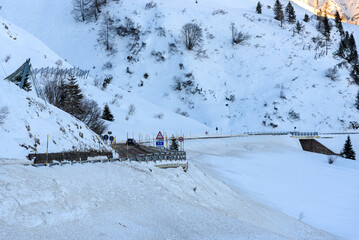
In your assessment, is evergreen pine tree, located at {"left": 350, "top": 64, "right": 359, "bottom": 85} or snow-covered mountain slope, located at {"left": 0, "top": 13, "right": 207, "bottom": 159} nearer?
snow-covered mountain slope, located at {"left": 0, "top": 13, "right": 207, "bottom": 159}

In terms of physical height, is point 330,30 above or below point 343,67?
above

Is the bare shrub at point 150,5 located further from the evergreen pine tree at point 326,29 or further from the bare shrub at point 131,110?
the evergreen pine tree at point 326,29

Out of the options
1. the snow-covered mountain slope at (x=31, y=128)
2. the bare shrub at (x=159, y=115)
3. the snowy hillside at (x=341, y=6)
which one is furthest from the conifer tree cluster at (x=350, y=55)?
the snowy hillside at (x=341, y=6)

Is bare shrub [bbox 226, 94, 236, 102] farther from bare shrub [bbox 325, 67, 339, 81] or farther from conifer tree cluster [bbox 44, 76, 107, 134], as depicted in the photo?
conifer tree cluster [bbox 44, 76, 107, 134]

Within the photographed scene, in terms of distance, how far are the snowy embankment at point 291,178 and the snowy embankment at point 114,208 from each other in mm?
4165

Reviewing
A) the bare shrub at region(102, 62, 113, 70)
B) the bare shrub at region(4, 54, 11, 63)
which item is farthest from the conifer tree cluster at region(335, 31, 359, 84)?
the bare shrub at region(4, 54, 11, 63)

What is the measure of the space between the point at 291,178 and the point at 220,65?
2125 inches

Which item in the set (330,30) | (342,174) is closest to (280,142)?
(342,174)

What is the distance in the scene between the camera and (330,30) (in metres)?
95.9

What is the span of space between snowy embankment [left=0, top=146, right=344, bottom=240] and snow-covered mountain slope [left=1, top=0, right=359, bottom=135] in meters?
49.6

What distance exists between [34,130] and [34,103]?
3.55 metres

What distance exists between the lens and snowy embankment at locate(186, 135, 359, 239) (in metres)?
20.8

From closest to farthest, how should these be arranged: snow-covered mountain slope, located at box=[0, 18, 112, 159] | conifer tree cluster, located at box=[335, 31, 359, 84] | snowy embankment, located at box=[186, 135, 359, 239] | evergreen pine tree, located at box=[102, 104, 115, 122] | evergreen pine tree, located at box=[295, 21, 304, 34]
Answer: snow-covered mountain slope, located at box=[0, 18, 112, 159], snowy embankment, located at box=[186, 135, 359, 239], evergreen pine tree, located at box=[102, 104, 115, 122], conifer tree cluster, located at box=[335, 31, 359, 84], evergreen pine tree, located at box=[295, 21, 304, 34]

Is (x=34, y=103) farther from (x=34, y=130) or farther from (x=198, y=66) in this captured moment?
(x=198, y=66)
